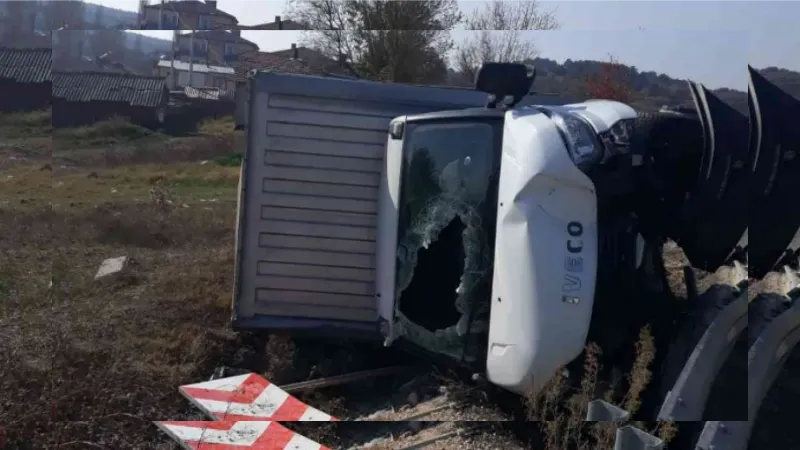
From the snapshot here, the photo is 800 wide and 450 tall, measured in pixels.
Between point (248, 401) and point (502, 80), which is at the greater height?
point (502, 80)

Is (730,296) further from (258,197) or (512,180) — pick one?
(258,197)

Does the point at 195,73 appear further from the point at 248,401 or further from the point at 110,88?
the point at 248,401

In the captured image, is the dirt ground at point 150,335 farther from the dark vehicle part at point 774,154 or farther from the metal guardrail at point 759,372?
the dark vehicle part at point 774,154

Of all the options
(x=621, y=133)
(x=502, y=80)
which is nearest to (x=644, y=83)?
(x=502, y=80)

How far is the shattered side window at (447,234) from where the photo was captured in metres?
4.44

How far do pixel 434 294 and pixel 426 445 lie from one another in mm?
844

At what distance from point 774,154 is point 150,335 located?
15.3 ft

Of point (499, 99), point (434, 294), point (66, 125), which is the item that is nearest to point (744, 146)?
point (499, 99)

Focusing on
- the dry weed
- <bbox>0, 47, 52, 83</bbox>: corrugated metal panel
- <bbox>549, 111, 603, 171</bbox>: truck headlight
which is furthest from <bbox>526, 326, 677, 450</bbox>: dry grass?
<bbox>0, 47, 52, 83</bbox>: corrugated metal panel

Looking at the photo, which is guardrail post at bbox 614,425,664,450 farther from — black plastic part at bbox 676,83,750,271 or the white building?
the white building

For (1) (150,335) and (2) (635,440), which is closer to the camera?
(2) (635,440)

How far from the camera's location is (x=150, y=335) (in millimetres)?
6539

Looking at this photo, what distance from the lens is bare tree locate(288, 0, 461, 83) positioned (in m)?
9.48

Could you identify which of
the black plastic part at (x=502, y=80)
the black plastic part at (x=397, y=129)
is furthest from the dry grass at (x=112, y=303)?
the black plastic part at (x=502, y=80)
